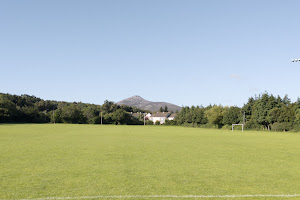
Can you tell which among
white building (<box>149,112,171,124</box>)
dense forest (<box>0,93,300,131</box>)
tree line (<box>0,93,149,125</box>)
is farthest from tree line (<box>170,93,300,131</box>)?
white building (<box>149,112,171,124</box>)

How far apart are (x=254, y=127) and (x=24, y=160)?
7005 cm

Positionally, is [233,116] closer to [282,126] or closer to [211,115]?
[211,115]

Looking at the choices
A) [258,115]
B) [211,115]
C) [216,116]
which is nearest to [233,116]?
[216,116]

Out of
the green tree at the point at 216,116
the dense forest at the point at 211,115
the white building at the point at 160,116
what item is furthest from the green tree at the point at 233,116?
the white building at the point at 160,116

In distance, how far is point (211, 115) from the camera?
90000 millimetres

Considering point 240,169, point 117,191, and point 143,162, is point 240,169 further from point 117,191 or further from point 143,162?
point 117,191

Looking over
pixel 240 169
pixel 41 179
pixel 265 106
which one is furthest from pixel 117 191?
pixel 265 106

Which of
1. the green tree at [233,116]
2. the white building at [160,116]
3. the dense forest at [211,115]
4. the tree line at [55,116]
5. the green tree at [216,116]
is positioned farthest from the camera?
the white building at [160,116]

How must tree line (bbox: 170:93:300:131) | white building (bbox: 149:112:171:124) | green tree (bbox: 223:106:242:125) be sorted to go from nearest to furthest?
tree line (bbox: 170:93:300:131) → green tree (bbox: 223:106:242:125) → white building (bbox: 149:112:171:124)

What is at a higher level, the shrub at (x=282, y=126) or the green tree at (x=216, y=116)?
the green tree at (x=216, y=116)

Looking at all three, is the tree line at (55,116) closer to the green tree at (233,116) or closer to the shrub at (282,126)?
the green tree at (233,116)

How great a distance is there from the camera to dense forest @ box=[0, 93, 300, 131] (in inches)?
2640

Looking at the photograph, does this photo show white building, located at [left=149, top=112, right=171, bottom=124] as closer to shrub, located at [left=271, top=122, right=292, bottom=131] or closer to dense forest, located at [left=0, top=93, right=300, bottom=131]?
dense forest, located at [left=0, top=93, right=300, bottom=131]

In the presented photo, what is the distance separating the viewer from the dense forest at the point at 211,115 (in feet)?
220
